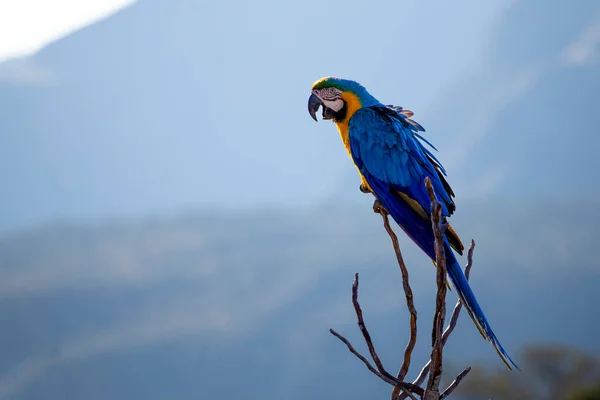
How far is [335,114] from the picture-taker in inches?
106

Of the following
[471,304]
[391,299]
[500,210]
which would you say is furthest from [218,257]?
[471,304]

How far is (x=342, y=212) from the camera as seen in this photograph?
43.7 meters

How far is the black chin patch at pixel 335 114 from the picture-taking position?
2.67 metres

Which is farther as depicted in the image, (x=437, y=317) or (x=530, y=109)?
(x=530, y=109)

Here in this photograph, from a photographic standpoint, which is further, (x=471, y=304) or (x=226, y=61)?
(x=226, y=61)

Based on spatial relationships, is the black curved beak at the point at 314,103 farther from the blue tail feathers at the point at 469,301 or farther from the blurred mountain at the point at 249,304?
the blurred mountain at the point at 249,304

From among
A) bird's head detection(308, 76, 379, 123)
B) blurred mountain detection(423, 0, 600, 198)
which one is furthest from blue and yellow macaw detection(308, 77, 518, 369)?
blurred mountain detection(423, 0, 600, 198)

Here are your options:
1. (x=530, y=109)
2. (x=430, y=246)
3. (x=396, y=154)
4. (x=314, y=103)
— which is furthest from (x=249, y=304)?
(x=430, y=246)

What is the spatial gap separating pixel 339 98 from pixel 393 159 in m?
0.47

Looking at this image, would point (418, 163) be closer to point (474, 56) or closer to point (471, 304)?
point (471, 304)

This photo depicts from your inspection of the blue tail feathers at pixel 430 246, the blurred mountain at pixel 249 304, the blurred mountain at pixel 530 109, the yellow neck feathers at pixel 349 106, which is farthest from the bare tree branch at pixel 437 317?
the blurred mountain at pixel 530 109

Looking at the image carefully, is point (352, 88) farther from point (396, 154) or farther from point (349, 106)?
point (396, 154)

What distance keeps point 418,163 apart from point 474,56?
5554cm

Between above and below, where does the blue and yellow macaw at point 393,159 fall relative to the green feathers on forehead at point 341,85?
below
